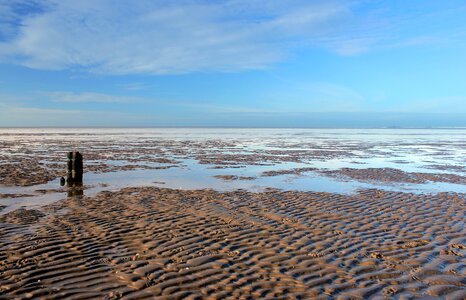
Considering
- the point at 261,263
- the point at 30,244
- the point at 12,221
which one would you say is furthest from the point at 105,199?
the point at 261,263

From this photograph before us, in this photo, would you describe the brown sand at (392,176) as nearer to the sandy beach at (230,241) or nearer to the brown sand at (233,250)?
the sandy beach at (230,241)

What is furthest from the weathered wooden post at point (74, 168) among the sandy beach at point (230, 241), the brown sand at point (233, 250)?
the brown sand at point (233, 250)

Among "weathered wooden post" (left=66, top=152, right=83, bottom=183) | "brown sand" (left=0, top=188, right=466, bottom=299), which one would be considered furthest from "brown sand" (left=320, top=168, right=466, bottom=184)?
"weathered wooden post" (left=66, top=152, right=83, bottom=183)

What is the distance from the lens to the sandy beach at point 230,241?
611cm

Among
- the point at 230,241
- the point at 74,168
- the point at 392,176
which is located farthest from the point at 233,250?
the point at 392,176

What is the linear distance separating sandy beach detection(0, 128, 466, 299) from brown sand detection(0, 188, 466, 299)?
0.10ft

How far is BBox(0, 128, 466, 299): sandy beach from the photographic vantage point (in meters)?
6.11

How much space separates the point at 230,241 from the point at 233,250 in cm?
60

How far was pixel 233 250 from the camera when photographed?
25.9ft

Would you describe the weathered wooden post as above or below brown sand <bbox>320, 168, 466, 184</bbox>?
above

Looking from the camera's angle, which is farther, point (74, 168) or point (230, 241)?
point (74, 168)

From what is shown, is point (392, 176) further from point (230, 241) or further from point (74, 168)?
point (74, 168)

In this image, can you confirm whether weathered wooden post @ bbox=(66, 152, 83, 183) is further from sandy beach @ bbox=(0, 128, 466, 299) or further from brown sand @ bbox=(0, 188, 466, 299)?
brown sand @ bbox=(0, 188, 466, 299)

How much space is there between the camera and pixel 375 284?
20.7 ft
